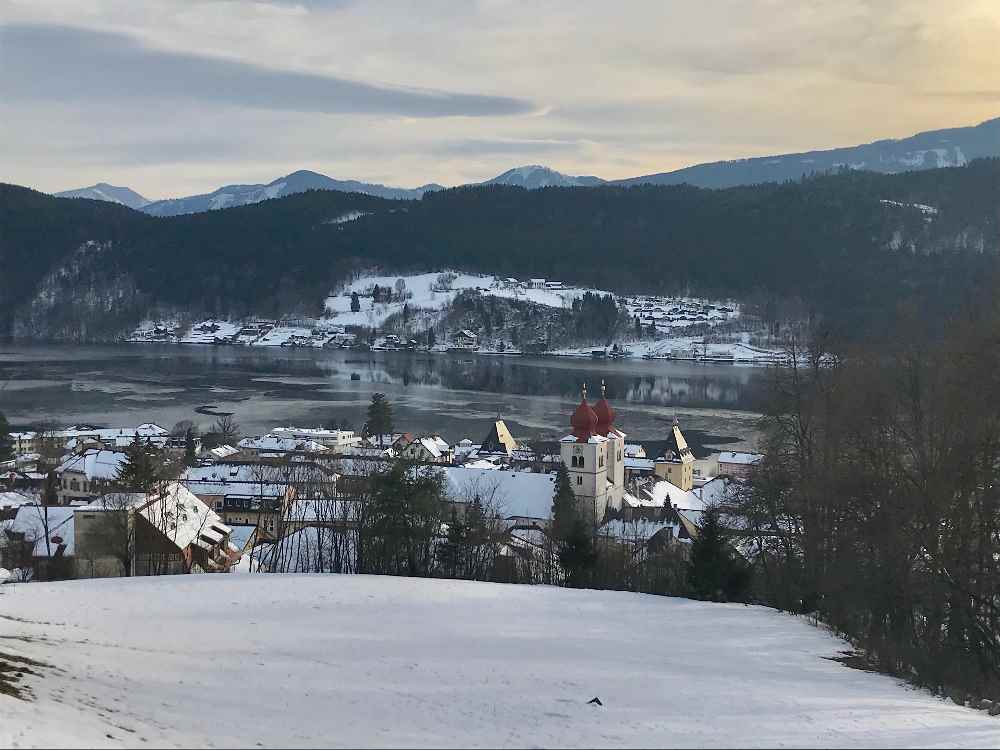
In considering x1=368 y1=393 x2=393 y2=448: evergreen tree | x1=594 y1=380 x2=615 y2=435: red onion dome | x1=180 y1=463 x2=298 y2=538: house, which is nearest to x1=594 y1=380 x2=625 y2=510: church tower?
x1=594 y1=380 x2=615 y2=435: red onion dome

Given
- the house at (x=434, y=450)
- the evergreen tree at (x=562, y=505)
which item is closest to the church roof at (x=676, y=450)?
the evergreen tree at (x=562, y=505)

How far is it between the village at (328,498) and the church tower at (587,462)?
6 centimetres

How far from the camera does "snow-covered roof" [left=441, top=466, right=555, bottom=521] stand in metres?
33.0

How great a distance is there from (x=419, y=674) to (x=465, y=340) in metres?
135

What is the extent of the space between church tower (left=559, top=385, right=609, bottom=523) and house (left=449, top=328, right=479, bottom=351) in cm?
10569

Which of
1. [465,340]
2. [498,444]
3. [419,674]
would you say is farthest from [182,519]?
[465,340]

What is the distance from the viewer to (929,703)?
32.7 ft

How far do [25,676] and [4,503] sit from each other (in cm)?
2559

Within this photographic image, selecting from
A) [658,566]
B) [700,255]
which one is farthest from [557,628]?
[700,255]

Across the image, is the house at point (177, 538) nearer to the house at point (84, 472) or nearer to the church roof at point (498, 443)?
the house at point (84, 472)

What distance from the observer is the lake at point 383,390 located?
5900cm

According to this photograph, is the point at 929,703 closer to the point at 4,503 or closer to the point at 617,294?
the point at 4,503

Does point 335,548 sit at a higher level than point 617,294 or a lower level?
lower

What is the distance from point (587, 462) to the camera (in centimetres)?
3344
